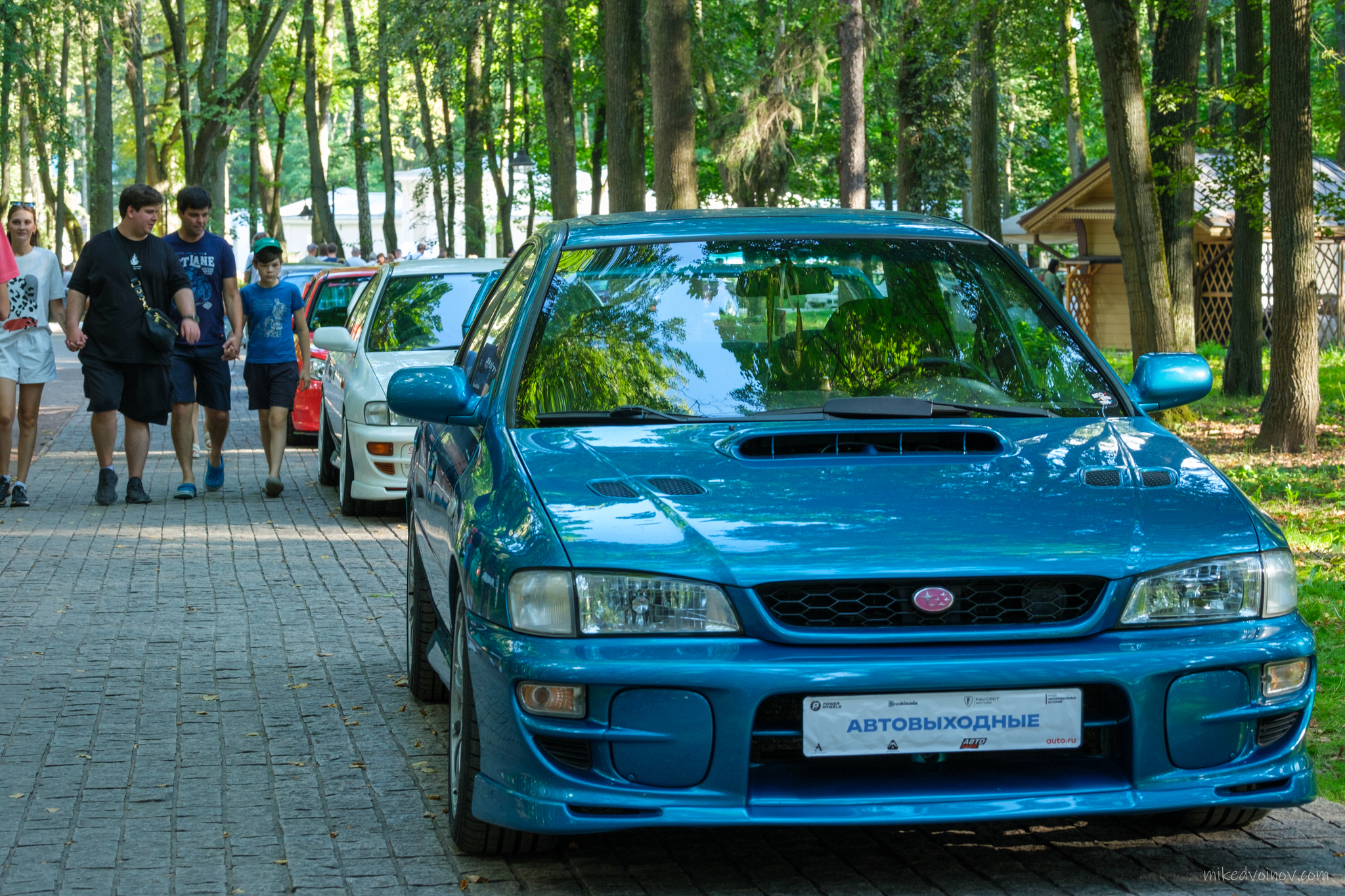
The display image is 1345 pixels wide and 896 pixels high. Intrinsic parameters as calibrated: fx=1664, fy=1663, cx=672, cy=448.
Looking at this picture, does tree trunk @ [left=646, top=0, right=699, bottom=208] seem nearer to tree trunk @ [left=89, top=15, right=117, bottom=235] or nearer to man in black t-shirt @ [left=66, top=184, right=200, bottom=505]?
man in black t-shirt @ [left=66, top=184, right=200, bottom=505]

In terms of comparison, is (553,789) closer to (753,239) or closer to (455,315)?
(753,239)

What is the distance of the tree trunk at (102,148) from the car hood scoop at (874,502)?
1239 inches

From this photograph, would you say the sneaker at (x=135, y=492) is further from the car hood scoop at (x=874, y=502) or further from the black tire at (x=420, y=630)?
the car hood scoop at (x=874, y=502)

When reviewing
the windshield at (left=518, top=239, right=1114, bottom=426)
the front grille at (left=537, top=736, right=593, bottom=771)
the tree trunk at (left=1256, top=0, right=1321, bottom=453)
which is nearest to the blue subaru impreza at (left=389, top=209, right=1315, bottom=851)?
the front grille at (left=537, top=736, right=593, bottom=771)

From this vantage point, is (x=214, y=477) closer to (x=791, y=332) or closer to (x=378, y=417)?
(x=378, y=417)

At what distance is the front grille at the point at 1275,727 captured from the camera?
12.7ft

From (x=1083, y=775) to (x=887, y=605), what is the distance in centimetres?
60

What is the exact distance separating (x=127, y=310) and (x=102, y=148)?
29.0 meters

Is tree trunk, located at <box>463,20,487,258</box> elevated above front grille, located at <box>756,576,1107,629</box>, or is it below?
above

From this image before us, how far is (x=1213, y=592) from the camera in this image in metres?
3.81

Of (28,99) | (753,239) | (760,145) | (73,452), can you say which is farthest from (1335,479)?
(28,99)

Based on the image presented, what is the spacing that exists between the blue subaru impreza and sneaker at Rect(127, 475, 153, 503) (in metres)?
8.17

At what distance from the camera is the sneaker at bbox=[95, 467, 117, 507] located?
12008 mm

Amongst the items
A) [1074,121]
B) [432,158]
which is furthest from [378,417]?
[1074,121]
